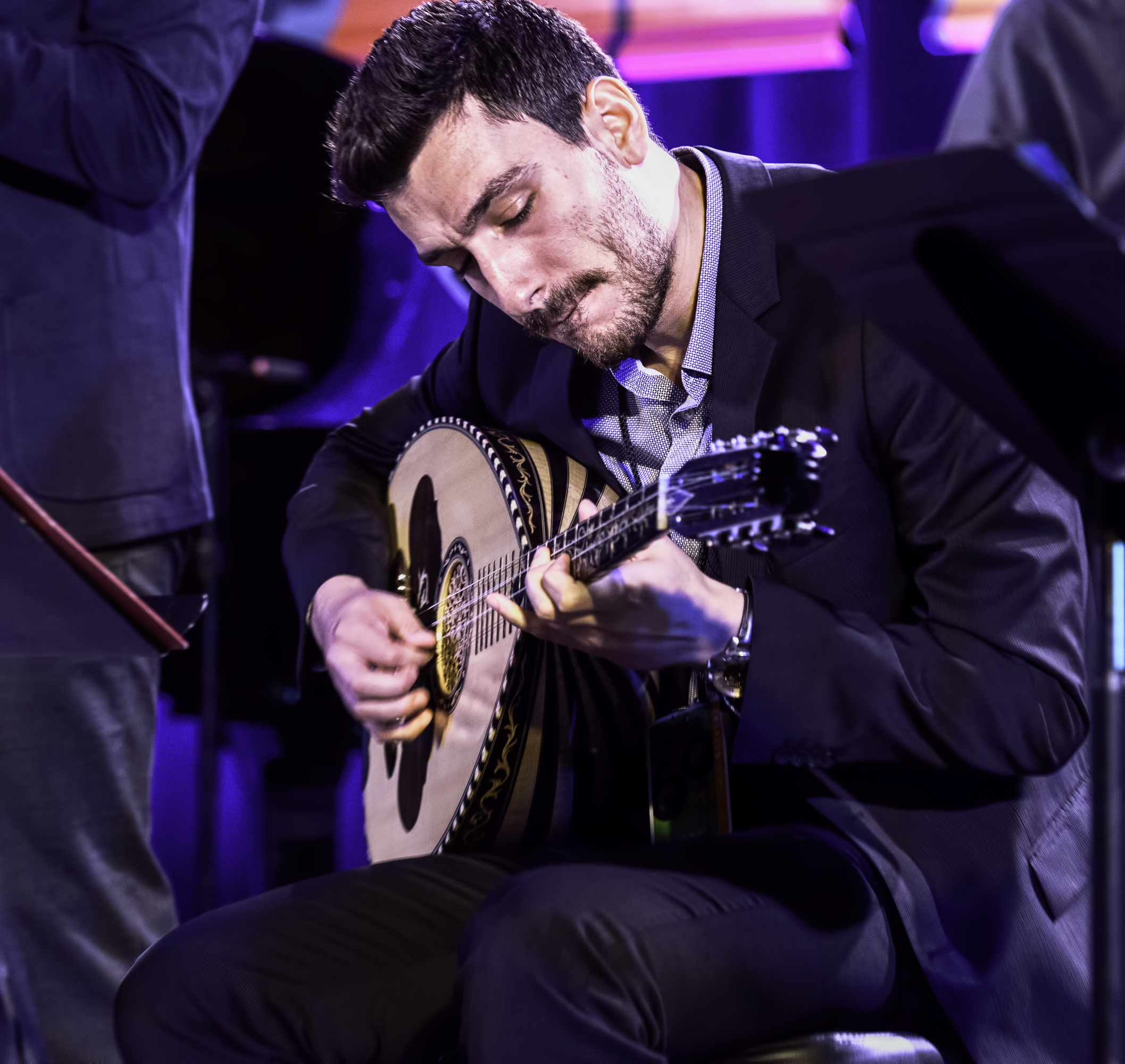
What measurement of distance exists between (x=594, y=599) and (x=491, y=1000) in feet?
1.34

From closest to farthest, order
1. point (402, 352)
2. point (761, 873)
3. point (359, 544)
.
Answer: point (761, 873), point (359, 544), point (402, 352)

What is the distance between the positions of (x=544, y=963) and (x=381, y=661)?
26.8 inches

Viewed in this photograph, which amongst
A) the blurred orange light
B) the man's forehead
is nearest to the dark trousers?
the man's forehead

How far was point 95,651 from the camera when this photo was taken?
1.28 meters

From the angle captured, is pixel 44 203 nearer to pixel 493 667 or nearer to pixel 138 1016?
pixel 493 667

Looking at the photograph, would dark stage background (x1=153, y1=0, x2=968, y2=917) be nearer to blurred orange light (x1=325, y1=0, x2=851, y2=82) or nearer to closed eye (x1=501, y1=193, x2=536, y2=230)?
blurred orange light (x1=325, y1=0, x2=851, y2=82)

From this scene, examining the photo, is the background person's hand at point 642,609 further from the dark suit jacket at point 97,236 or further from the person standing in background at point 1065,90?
the dark suit jacket at point 97,236

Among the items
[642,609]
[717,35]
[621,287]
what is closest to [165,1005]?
[642,609]

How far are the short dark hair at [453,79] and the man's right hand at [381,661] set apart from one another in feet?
1.92

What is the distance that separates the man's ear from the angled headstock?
53 centimetres

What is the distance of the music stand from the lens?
789 mm

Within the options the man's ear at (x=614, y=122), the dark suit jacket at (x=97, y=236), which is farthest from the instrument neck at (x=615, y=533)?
the dark suit jacket at (x=97, y=236)

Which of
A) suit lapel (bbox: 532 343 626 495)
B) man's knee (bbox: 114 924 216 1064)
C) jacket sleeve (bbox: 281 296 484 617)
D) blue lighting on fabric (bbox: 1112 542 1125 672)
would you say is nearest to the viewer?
blue lighting on fabric (bbox: 1112 542 1125 672)

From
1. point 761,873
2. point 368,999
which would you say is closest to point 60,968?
point 368,999
